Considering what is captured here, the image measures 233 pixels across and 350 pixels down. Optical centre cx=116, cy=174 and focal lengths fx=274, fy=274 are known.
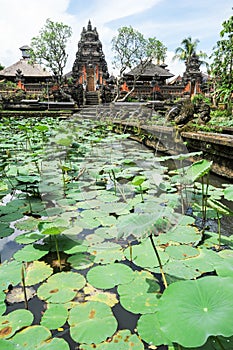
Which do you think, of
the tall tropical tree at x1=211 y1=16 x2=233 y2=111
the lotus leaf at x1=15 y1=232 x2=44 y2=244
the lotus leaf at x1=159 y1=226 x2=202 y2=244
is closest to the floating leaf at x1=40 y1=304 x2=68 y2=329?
the lotus leaf at x1=15 y1=232 x2=44 y2=244

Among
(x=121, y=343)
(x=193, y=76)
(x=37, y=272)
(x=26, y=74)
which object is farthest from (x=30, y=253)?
(x=26, y=74)

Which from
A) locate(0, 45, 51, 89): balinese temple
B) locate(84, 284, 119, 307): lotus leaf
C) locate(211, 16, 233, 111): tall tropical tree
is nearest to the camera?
locate(84, 284, 119, 307): lotus leaf

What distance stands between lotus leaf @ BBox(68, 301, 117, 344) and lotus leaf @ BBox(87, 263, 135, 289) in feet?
0.50

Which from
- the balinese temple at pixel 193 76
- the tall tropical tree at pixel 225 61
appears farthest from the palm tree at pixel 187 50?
the tall tropical tree at pixel 225 61

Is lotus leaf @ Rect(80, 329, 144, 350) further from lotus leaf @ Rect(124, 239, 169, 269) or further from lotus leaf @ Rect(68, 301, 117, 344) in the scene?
lotus leaf @ Rect(124, 239, 169, 269)

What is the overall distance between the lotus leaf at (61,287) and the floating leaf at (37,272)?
54mm

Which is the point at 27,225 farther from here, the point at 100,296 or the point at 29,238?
the point at 100,296

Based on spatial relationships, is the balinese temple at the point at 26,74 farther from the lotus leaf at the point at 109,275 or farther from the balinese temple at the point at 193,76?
the lotus leaf at the point at 109,275

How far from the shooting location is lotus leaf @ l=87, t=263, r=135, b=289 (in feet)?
4.91

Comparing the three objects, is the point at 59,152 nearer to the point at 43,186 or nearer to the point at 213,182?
the point at 43,186

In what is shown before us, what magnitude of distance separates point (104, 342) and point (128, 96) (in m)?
23.6

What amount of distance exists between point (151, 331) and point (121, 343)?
0.14 metres

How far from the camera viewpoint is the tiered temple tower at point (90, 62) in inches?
971

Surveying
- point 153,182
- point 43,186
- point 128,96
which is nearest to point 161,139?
point 153,182
